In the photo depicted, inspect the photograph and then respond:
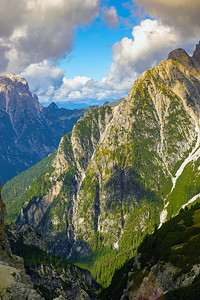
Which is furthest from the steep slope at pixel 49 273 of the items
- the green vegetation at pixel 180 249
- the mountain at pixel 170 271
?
the green vegetation at pixel 180 249

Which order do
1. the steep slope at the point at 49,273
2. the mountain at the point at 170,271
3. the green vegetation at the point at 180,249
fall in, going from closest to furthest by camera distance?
1. the mountain at the point at 170,271
2. the green vegetation at the point at 180,249
3. the steep slope at the point at 49,273

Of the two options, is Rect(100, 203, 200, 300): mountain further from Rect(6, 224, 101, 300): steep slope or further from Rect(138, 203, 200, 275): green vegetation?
Rect(6, 224, 101, 300): steep slope

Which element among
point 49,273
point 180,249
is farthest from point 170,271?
point 49,273

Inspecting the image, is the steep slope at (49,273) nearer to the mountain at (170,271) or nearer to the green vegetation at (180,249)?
the mountain at (170,271)

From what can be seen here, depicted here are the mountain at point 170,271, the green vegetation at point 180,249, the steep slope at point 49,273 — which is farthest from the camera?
the steep slope at point 49,273

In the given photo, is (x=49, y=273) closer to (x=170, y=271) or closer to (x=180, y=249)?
(x=180, y=249)

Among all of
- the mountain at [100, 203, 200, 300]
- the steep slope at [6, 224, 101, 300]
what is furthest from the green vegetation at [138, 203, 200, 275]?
the steep slope at [6, 224, 101, 300]

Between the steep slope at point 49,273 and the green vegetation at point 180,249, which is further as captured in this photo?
the steep slope at point 49,273

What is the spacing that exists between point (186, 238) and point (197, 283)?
35015mm

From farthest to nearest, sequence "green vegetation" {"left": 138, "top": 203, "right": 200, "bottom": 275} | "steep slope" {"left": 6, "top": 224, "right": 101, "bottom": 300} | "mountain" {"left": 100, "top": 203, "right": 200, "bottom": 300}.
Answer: "steep slope" {"left": 6, "top": 224, "right": 101, "bottom": 300}
"green vegetation" {"left": 138, "top": 203, "right": 200, "bottom": 275}
"mountain" {"left": 100, "top": 203, "right": 200, "bottom": 300}

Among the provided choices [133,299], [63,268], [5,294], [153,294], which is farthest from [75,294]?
[5,294]

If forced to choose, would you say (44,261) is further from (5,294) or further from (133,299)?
(5,294)

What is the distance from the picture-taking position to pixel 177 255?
245 ft

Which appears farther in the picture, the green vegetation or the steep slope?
the steep slope
